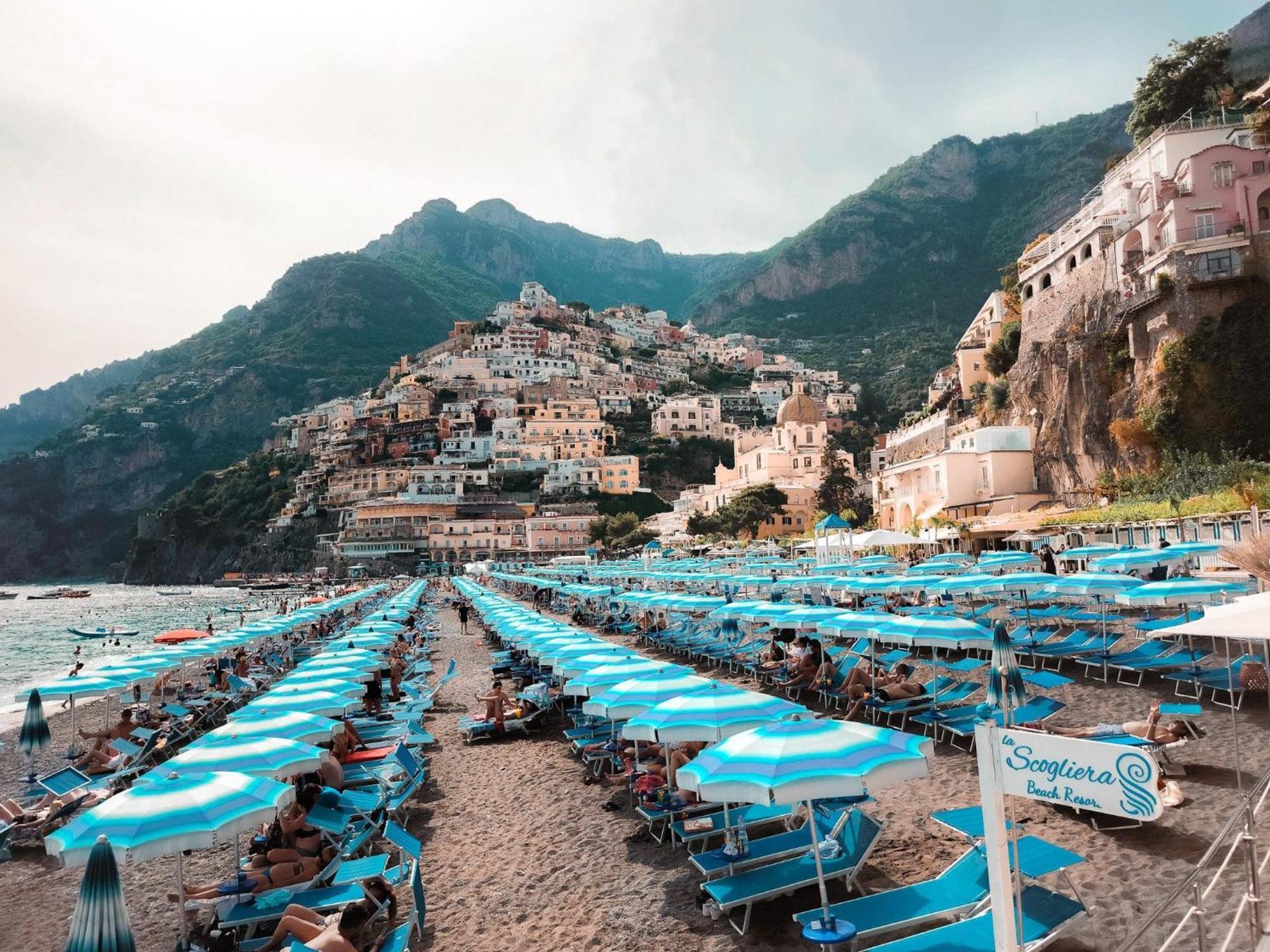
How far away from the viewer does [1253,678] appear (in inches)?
347

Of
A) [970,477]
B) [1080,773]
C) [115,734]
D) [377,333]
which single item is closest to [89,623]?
[115,734]

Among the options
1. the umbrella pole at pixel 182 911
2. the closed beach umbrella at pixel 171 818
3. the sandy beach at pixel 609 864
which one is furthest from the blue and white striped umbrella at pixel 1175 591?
the umbrella pole at pixel 182 911

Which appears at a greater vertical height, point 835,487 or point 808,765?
point 835,487

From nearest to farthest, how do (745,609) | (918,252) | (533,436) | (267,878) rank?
(267,878) < (745,609) < (533,436) < (918,252)

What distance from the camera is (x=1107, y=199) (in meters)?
36.2

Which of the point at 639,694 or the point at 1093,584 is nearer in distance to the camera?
the point at 639,694

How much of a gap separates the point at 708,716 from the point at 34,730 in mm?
9852

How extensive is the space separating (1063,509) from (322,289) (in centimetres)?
18264

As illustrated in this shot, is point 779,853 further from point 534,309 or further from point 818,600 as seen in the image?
point 534,309

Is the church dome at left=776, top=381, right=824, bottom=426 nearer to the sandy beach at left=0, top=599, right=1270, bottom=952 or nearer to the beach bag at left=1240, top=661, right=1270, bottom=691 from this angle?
the sandy beach at left=0, top=599, right=1270, bottom=952

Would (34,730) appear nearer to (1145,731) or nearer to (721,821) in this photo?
(721,821)

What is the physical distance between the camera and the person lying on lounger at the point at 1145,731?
23.3 feet

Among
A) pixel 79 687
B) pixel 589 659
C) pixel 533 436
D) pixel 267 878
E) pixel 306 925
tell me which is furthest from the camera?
pixel 533 436

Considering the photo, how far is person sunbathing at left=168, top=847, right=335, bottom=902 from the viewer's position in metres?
6.21
